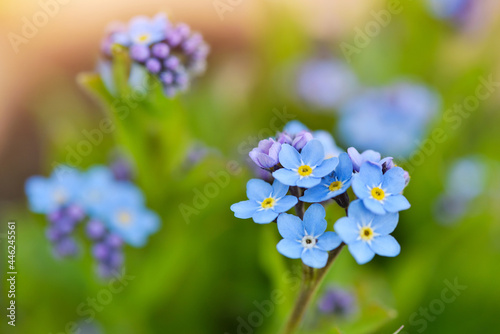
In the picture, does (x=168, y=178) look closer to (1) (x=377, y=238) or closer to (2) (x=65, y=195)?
(2) (x=65, y=195)

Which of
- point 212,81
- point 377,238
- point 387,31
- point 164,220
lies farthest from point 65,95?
point 377,238

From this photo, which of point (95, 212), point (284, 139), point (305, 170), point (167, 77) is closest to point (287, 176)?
point (305, 170)

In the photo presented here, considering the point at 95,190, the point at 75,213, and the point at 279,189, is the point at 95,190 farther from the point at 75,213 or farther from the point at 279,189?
the point at 279,189

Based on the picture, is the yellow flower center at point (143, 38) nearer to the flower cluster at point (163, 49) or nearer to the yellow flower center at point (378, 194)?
the flower cluster at point (163, 49)

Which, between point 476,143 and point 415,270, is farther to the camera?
point 476,143

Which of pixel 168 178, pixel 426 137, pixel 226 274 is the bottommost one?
pixel 226 274

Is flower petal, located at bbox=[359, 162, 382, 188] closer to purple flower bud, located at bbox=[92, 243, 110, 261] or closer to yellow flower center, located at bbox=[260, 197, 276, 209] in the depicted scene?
yellow flower center, located at bbox=[260, 197, 276, 209]

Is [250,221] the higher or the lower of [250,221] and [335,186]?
the lower

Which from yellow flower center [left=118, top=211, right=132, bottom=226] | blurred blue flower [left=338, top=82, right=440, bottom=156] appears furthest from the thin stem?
blurred blue flower [left=338, top=82, right=440, bottom=156]
